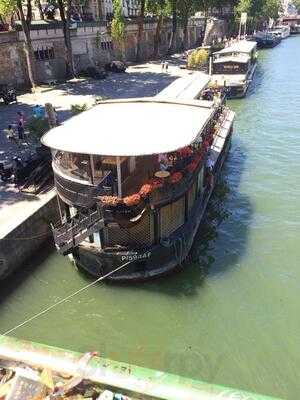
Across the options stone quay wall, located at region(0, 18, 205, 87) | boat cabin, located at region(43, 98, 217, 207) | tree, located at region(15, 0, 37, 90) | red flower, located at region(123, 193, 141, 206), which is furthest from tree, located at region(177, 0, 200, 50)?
red flower, located at region(123, 193, 141, 206)

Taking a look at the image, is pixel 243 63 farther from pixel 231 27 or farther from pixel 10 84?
pixel 231 27

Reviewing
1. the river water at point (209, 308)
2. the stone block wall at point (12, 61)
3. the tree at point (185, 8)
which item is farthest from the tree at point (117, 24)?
the river water at point (209, 308)

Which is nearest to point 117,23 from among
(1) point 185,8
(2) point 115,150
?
(1) point 185,8

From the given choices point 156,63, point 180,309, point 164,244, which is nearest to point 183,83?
point 164,244

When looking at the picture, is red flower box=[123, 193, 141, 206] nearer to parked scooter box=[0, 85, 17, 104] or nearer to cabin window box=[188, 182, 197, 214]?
cabin window box=[188, 182, 197, 214]

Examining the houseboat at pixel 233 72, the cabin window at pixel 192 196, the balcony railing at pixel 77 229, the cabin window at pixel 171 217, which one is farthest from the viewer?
the houseboat at pixel 233 72

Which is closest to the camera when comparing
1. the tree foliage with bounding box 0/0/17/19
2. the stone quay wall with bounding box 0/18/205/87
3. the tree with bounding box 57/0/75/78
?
the tree foliage with bounding box 0/0/17/19

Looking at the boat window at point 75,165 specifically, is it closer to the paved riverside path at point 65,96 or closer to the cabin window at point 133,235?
the cabin window at point 133,235
